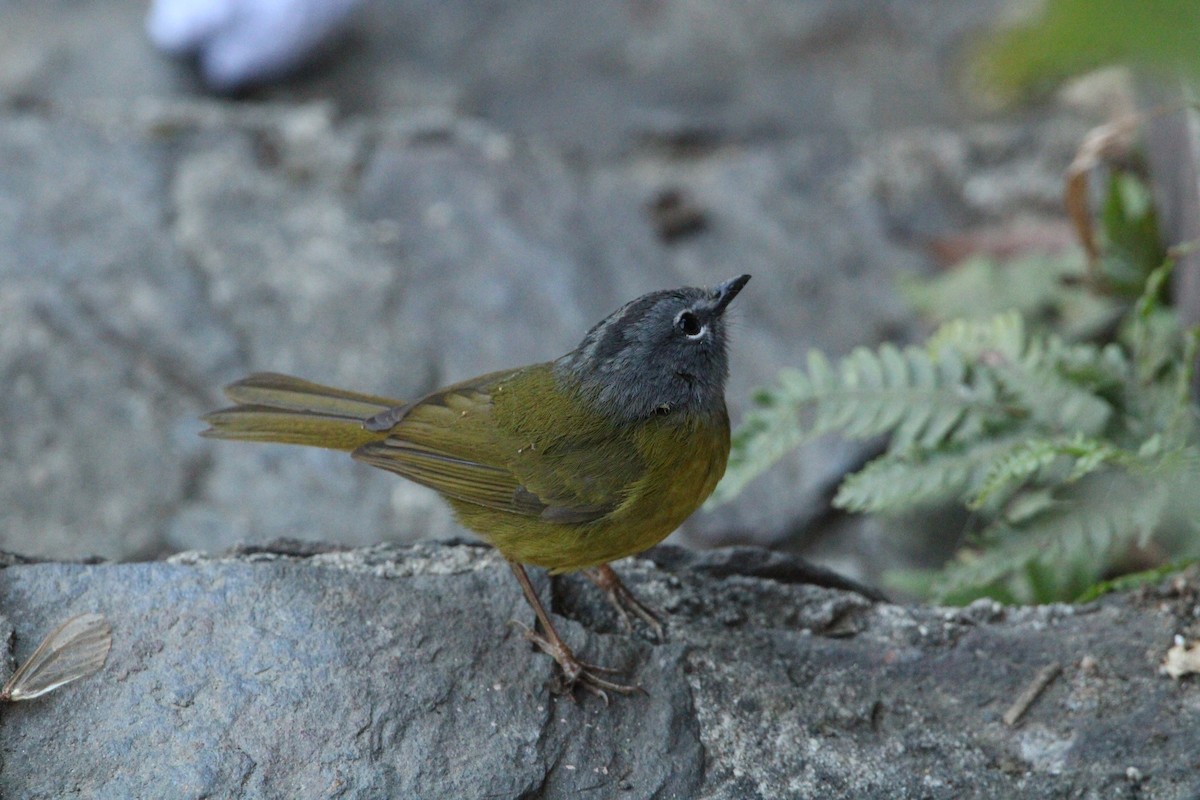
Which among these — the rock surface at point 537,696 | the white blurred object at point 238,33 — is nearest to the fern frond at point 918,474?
A: the rock surface at point 537,696

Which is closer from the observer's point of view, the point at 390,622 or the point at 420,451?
the point at 390,622

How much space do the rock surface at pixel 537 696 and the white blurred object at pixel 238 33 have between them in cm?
379

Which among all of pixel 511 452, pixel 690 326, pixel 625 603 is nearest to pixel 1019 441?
pixel 690 326

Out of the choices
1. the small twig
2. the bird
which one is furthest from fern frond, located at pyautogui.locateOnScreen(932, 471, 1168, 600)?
the bird

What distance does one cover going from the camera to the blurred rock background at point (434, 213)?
4422 mm

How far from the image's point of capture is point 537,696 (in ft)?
9.28

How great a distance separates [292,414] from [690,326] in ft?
3.79

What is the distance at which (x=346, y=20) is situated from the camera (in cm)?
641

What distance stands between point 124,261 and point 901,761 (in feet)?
12.0

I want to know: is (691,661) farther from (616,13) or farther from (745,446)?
(616,13)

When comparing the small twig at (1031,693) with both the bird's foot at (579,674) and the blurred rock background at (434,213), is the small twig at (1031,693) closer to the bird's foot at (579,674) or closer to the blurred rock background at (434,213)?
the bird's foot at (579,674)

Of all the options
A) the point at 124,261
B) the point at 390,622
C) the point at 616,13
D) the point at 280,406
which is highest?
the point at 616,13

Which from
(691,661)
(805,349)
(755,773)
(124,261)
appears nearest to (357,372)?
(124,261)

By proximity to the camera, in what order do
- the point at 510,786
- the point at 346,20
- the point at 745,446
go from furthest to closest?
the point at 346,20 → the point at 745,446 → the point at 510,786
